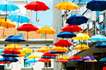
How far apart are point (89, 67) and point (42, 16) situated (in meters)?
9.07

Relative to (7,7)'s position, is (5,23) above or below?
below

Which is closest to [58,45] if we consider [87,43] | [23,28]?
[87,43]

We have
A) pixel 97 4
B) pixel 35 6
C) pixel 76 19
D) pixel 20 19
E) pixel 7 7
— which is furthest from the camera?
pixel 20 19

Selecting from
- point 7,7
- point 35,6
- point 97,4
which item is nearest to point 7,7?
point 7,7

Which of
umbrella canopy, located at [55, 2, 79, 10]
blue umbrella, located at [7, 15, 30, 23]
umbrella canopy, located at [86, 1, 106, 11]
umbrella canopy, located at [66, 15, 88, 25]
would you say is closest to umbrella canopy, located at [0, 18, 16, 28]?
blue umbrella, located at [7, 15, 30, 23]

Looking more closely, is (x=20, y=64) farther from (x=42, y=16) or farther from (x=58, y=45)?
(x=58, y=45)

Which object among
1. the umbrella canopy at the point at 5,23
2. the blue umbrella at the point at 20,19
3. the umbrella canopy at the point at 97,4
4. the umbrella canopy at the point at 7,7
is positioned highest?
the umbrella canopy at the point at 97,4

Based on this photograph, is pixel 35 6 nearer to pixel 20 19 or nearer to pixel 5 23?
pixel 5 23

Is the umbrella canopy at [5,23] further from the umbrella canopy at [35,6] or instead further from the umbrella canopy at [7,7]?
the umbrella canopy at [35,6]

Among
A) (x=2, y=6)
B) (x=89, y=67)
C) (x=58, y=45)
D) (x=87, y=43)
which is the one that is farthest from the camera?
(x=89, y=67)

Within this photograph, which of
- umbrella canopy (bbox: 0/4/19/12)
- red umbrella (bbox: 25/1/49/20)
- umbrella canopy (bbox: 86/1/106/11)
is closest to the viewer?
umbrella canopy (bbox: 86/1/106/11)

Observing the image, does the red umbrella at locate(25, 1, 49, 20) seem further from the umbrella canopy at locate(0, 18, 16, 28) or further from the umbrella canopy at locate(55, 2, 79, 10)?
the umbrella canopy at locate(0, 18, 16, 28)

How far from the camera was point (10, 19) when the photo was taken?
17.3 meters

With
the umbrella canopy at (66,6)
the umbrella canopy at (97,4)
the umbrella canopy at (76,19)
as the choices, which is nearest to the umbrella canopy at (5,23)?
the umbrella canopy at (66,6)
